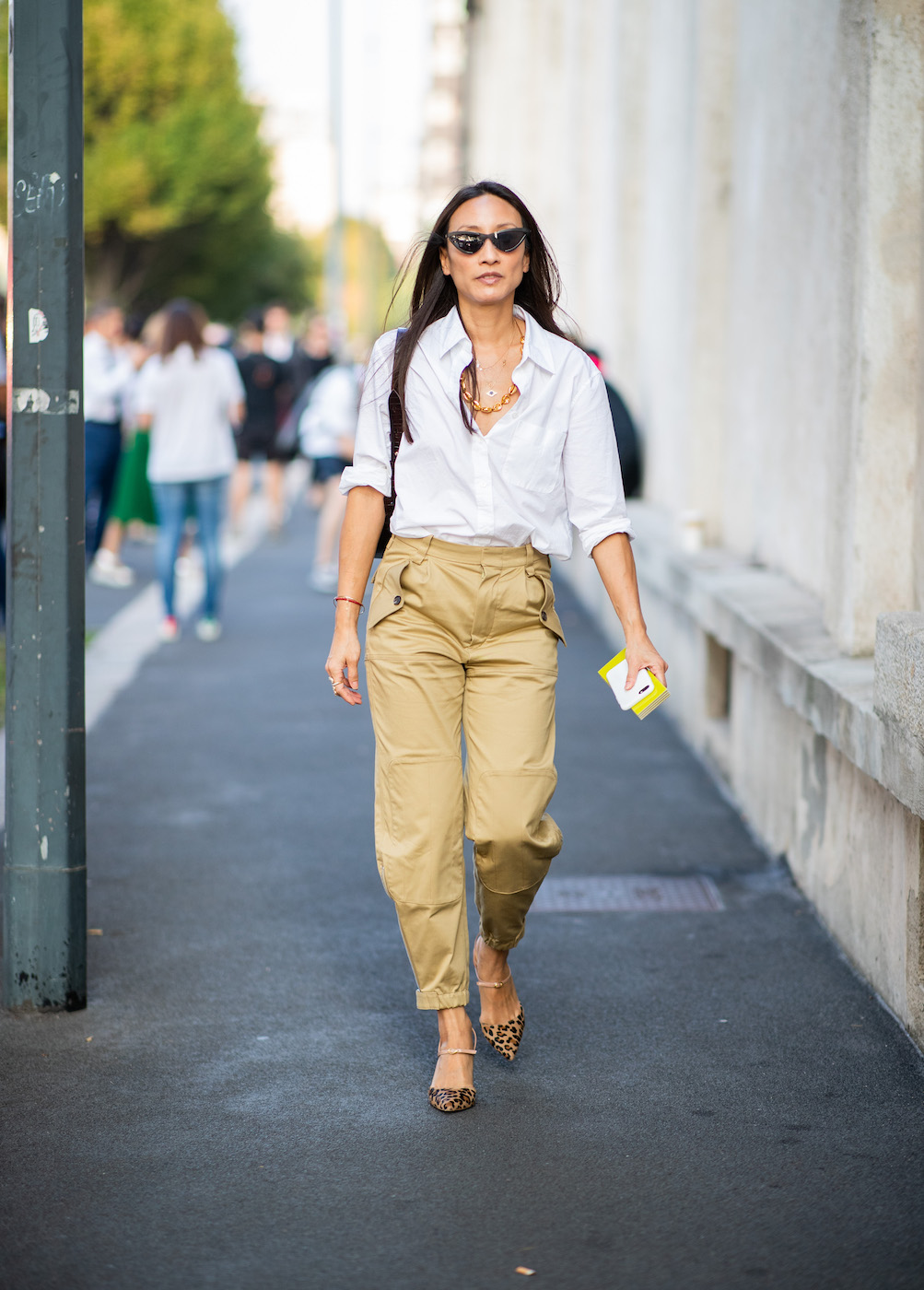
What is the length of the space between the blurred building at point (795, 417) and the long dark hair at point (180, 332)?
278cm

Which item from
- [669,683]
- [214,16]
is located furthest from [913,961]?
[214,16]

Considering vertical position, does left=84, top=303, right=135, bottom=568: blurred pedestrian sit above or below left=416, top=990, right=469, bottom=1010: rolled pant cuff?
above

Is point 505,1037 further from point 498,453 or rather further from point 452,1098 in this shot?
point 498,453

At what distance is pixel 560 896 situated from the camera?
5547 mm

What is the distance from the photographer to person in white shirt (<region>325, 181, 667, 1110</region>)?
380 centimetres

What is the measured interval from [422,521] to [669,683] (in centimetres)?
500

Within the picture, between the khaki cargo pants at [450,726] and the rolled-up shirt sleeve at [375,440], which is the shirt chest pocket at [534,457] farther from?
the rolled-up shirt sleeve at [375,440]

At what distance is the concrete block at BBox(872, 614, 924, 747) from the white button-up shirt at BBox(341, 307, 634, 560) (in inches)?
26.9

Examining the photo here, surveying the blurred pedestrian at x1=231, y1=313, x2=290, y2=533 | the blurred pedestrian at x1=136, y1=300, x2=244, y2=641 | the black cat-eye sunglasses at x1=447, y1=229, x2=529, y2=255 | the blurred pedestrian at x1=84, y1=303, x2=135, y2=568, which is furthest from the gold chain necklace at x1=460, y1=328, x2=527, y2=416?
the blurred pedestrian at x1=231, y1=313, x2=290, y2=533

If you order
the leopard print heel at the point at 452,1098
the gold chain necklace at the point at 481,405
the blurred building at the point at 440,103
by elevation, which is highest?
the blurred building at the point at 440,103

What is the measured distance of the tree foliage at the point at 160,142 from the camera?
1752 inches

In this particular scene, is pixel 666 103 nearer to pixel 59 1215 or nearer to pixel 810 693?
pixel 810 693

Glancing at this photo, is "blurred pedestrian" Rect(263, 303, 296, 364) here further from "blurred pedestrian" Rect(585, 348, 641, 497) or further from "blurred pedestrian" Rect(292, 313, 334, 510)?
"blurred pedestrian" Rect(585, 348, 641, 497)

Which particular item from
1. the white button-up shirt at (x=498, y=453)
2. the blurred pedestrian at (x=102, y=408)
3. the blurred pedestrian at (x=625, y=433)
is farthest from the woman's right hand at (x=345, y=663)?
the blurred pedestrian at (x=102, y=408)
